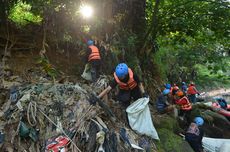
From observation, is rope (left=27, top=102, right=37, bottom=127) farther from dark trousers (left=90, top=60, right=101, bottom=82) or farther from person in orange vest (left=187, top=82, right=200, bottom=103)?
person in orange vest (left=187, top=82, right=200, bottom=103)

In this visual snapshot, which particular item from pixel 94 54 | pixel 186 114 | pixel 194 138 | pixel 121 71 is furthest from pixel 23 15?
pixel 186 114

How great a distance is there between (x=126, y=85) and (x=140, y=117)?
81cm

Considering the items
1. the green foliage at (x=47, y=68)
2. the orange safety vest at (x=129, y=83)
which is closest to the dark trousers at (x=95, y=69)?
the green foliage at (x=47, y=68)

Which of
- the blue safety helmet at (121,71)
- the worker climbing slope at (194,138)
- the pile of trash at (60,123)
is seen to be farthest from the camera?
the worker climbing slope at (194,138)

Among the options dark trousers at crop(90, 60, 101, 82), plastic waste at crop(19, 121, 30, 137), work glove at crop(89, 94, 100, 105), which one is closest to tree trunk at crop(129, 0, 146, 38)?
dark trousers at crop(90, 60, 101, 82)

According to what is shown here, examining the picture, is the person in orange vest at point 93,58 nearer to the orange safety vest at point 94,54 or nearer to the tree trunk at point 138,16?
the orange safety vest at point 94,54

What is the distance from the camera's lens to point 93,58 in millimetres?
8156

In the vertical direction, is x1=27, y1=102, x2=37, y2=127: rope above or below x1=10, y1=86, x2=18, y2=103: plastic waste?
below

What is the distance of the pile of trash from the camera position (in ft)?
18.8

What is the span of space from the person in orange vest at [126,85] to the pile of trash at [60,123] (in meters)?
0.48

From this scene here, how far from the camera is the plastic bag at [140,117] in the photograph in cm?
693

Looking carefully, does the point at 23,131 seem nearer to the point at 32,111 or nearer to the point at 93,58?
the point at 32,111

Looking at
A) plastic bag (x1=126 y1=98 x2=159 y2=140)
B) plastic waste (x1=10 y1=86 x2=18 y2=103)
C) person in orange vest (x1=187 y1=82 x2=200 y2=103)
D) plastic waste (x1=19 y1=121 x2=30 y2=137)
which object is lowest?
person in orange vest (x1=187 y1=82 x2=200 y2=103)

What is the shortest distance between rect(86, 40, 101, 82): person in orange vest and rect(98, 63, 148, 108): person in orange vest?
1230mm
